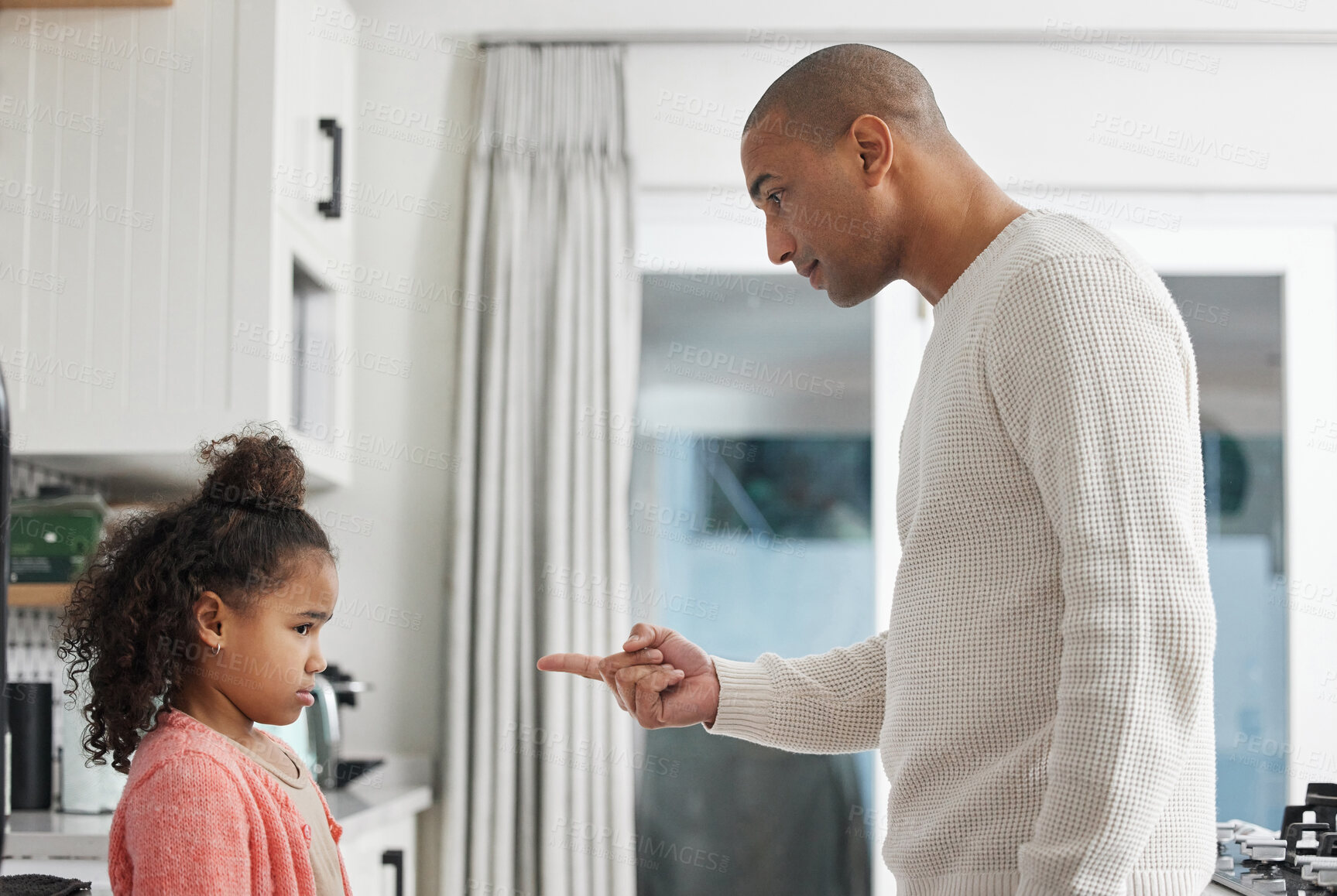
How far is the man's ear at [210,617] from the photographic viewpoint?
120 cm

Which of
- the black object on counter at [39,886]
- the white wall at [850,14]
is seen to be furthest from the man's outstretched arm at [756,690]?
the white wall at [850,14]

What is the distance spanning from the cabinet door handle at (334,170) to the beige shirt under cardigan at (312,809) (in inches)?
57.4

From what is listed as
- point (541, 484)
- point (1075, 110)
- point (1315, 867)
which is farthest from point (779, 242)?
point (1075, 110)

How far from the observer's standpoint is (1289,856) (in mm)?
1697

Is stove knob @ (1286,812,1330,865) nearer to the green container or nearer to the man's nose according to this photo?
the man's nose

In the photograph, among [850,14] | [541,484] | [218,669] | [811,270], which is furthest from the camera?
[850,14]

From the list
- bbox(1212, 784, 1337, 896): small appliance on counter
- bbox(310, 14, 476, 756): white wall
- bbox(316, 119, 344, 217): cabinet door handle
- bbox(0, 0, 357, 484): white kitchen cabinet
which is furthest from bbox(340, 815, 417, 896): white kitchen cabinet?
bbox(1212, 784, 1337, 896): small appliance on counter

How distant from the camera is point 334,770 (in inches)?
91.3

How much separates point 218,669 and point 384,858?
4.45 feet

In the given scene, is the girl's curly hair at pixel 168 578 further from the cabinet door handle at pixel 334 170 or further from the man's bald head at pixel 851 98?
the cabinet door handle at pixel 334 170

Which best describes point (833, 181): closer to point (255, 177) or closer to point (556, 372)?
point (255, 177)

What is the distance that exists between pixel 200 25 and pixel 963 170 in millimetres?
1609

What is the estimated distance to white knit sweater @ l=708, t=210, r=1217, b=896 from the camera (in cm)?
89

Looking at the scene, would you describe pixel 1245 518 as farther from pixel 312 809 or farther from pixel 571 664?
pixel 312 809
